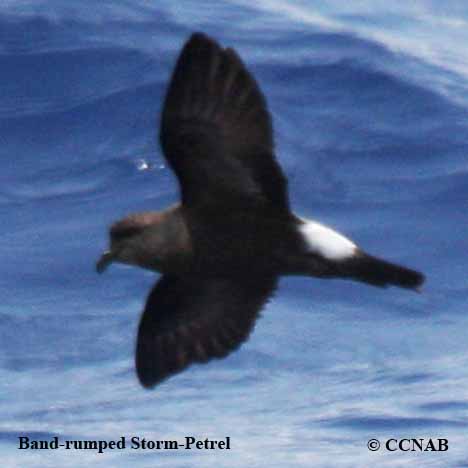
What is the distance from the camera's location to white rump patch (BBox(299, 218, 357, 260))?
751 centimetres

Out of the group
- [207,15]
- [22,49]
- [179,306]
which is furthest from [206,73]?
[207,15]

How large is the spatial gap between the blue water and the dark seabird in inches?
187

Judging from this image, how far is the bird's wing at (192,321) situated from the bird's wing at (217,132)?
31.6 inches

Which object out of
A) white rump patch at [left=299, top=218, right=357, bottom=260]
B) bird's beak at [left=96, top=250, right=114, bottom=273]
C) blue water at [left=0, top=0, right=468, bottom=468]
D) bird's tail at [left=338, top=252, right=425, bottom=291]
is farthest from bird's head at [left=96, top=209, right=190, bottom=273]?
blue water at [left=0, top=0, right=468, bottom=468]

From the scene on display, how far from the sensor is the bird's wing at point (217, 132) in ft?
24.5

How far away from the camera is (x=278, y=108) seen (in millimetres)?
15055

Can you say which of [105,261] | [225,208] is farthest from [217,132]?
[105,261]

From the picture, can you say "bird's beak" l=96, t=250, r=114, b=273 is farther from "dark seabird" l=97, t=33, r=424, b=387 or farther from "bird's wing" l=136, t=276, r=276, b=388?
"bird's wing" l=136, t=276, r=276, b=388

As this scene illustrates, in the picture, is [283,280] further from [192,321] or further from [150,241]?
[150,241]

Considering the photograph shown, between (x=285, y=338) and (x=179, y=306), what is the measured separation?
5195 mm

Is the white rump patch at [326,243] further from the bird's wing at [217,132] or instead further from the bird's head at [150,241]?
the bird's head at [150,241]

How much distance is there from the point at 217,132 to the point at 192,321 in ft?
4.17

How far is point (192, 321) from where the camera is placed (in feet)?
27.8

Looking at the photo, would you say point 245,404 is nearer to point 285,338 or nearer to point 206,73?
point 285,338
